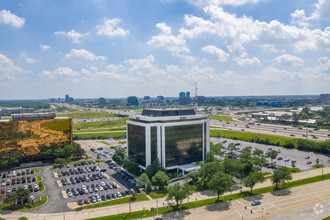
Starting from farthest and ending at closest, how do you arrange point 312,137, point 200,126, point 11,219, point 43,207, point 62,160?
point 312,137
point 62,160
point 200,126
point 43,207
point 11,219

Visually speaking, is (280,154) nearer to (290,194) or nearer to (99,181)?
(290,194)

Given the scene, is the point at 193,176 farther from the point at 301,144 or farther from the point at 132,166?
the point at 301,144

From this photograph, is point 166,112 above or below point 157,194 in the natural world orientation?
above

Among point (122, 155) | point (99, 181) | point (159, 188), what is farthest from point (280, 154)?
point (99, 181)

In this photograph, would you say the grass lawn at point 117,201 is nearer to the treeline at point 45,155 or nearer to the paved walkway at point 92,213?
the paved walkway at point 92,213

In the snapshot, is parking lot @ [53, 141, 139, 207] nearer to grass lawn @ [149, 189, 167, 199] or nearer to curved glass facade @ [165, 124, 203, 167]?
grass lawn @ [149, 189, 167, 199]

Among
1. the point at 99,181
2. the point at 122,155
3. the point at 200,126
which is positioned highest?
the point at 200,126

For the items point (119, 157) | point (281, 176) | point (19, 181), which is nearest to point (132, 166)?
point (119, 157)
